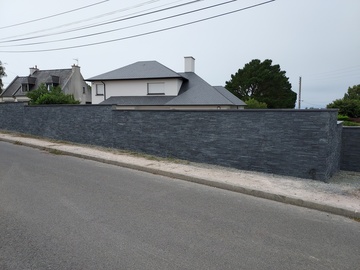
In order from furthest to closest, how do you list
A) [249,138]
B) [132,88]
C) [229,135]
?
[132,88]
[229,135]
[249,138]

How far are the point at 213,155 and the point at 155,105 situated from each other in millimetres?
14755

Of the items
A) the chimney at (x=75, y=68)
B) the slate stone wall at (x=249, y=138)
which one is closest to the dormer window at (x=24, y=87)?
the chimney at (x=75, y=68)

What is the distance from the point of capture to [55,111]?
14031 mm

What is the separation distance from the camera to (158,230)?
402 cm

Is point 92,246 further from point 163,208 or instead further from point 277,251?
point 277,251

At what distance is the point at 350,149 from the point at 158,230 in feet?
26.7

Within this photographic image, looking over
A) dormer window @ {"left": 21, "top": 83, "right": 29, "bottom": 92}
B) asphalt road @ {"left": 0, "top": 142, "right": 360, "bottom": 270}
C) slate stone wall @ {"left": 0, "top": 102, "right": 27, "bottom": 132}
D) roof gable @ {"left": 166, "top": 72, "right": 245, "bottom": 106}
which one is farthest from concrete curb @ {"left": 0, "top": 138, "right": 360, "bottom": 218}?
dormer window @ {"left": 21, "top": 83, "right": 29, "bottom": 92}

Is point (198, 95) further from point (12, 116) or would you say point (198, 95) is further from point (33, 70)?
point (33, 70)

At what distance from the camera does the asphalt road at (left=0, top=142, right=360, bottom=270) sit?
10.6 feet

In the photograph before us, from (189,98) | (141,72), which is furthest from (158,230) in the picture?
(141,72)

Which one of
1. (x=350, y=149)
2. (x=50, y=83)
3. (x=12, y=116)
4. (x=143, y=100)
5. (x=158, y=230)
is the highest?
(x=50, y=83)

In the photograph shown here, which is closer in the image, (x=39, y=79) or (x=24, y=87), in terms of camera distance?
(x=24, y=87)

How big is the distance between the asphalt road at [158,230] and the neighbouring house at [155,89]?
15834mm

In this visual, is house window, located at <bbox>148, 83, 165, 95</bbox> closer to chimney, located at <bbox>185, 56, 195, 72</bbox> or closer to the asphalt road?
chimney, located at <bbox>185, 56, 195, 72</bbox>
